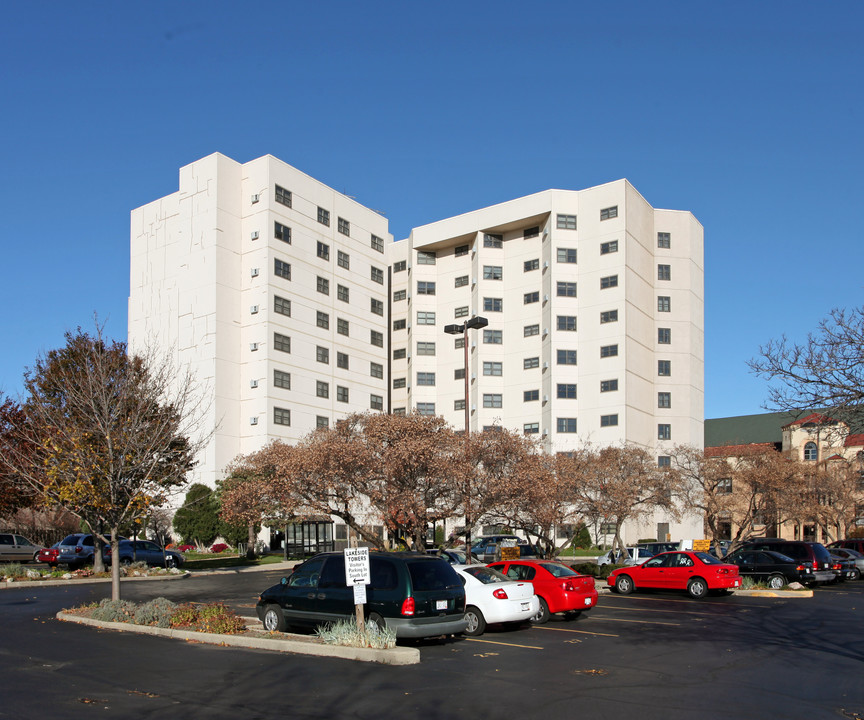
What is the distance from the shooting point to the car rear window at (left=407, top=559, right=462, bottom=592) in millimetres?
15070

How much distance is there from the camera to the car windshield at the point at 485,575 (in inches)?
709

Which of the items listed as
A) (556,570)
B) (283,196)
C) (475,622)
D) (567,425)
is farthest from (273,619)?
(283,196)

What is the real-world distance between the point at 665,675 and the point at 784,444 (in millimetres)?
73248

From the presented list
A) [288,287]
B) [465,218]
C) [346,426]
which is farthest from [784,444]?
[346,426]

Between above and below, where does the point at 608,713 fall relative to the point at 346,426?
below

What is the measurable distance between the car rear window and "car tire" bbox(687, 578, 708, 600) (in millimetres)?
14385

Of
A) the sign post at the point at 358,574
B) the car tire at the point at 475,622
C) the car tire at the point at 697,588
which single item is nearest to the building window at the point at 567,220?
the car tire at the point at 697,588

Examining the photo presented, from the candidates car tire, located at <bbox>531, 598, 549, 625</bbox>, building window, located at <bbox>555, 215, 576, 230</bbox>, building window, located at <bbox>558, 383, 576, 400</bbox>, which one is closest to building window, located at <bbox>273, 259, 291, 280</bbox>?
building window, located at <bbox>555, 215, 576, 230</bbox>

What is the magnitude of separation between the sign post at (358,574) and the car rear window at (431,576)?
121 cm

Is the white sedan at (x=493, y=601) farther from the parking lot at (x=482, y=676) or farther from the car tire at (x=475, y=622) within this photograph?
the parking lot at (x=482, y=676)

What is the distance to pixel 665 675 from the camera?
12742mm

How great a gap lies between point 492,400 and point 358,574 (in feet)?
164

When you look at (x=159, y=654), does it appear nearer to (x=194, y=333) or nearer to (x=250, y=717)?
(x=250, y=717)

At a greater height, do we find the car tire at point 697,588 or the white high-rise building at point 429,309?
the white high-rise building at point 429,309
